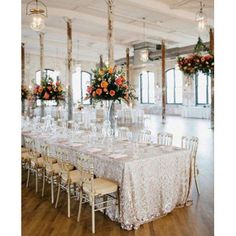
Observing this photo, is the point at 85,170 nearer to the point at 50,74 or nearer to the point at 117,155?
the point at 117,155

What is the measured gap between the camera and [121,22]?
39.1ft

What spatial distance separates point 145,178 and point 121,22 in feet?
30.9

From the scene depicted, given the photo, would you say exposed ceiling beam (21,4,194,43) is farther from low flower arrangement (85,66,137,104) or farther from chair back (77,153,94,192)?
chair back (77,153,94,192)

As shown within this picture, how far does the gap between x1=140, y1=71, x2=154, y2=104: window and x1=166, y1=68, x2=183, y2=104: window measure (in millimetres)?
1332

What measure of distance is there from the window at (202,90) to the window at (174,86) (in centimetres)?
Result: 129

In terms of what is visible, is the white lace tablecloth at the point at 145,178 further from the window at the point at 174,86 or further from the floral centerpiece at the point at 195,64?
the window at the point at 174,86

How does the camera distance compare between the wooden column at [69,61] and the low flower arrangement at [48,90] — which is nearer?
the low flower arrangement at [48,90]

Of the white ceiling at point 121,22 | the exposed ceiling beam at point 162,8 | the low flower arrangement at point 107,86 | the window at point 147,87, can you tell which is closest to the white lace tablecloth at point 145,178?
the low flower arrangement at point 107,86

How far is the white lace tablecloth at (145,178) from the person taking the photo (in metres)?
3.62

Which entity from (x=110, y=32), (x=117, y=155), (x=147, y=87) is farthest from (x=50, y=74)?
(x=117, y=155)

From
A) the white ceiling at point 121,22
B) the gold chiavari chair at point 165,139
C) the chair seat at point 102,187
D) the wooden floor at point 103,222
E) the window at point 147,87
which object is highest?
the white ceiling at point 121,22

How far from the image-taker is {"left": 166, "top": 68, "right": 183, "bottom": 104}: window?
19877 mm

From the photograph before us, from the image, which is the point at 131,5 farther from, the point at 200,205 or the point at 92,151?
the point at 200,205

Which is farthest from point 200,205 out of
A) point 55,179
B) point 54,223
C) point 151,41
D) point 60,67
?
point 60,67
